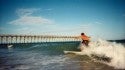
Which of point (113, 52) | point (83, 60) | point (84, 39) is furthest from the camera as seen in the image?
point (84, 39)

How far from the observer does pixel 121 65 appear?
886 cm

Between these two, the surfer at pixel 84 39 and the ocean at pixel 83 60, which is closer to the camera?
the ocean at pixel 83 60

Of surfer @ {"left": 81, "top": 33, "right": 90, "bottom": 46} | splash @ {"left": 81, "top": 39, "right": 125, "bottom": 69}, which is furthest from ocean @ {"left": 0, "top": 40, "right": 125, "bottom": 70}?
surfer @ {"left": 81, "top": 33, "right": 90, "bottom": 46}

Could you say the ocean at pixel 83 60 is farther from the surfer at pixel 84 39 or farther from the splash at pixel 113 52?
the surfer at pixel 84 39

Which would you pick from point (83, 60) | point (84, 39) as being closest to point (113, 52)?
point (83, 60)

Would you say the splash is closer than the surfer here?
Yes

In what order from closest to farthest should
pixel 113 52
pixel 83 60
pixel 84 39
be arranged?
pixel 113 52
pixel 83 60
pixel 84 39

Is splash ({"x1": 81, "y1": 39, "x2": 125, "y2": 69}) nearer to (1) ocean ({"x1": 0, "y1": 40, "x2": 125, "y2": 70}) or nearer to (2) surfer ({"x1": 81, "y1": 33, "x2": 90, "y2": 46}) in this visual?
(1) ocean ({"x1": 0, "y1": 40, "x2": 125, "y2": 70})

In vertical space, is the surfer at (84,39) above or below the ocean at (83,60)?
above

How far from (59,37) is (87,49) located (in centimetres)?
5524

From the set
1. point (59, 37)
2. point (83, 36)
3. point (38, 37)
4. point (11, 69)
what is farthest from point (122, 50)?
point (59, 37)

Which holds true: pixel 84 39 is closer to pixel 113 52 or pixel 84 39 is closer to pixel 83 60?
pixel 83 60

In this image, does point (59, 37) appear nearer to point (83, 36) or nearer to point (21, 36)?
point (21, 36)

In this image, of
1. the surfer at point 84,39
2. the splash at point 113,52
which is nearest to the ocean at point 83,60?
the splash at point 113,52
